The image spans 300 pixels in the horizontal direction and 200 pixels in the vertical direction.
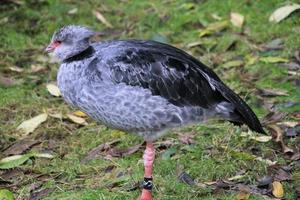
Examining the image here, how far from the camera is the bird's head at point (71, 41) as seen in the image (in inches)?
168

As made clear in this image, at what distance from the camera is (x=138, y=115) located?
4078mm

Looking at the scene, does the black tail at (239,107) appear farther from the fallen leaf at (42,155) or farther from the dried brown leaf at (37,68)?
the dried brown leaf at (37,68)

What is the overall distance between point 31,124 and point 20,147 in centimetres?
33

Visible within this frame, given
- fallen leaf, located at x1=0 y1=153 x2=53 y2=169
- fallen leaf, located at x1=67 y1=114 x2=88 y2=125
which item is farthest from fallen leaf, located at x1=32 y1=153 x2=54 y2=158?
fallen leaf, located at x1=67 y1=114 x2=88 y2=125

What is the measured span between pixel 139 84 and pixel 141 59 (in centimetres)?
18

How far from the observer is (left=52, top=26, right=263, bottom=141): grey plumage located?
408 cm

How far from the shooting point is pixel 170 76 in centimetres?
426

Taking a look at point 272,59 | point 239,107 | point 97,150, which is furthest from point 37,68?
point 239,107

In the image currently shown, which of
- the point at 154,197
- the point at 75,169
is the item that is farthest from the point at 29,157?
the point at 154,197

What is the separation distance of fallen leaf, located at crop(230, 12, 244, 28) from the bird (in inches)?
104


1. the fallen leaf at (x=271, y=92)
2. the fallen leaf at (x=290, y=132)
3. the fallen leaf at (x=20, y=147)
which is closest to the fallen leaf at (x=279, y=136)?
the fallen leaf at (x=290, y=132)

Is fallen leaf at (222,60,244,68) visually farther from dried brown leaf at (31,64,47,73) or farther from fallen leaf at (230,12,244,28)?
dried brown leaf at (31,64,47,73)

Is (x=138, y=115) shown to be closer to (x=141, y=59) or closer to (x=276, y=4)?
(x=141, y=59)

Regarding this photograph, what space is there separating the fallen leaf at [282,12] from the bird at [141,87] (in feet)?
8.75
